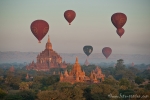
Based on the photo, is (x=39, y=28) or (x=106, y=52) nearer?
(x=39, y=28)

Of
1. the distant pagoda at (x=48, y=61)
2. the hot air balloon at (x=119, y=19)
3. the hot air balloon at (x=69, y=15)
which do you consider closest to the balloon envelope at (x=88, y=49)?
the distant pagoda at (x=48, y=61)

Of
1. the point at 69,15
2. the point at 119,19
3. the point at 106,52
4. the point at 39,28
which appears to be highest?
the point at 69,15

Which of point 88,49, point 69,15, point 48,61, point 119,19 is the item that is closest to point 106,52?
point 88,49

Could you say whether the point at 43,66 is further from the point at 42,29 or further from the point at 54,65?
the point at 42,29

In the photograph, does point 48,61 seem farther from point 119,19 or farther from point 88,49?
point 119,19

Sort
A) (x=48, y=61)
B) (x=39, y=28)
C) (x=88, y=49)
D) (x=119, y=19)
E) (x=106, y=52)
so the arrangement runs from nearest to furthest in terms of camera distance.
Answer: (x=39, y=28) < (x=119, y=19) < (x=106, y=52) < (x=48, y=61) < (x=88, y=49)

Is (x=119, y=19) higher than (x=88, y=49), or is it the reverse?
(x=119, y=19)

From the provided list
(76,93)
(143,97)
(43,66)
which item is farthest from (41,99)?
(43,66)

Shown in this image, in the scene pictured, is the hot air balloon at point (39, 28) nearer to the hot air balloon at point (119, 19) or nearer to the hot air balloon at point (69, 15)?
the hot air balloon at point (69, 15)
